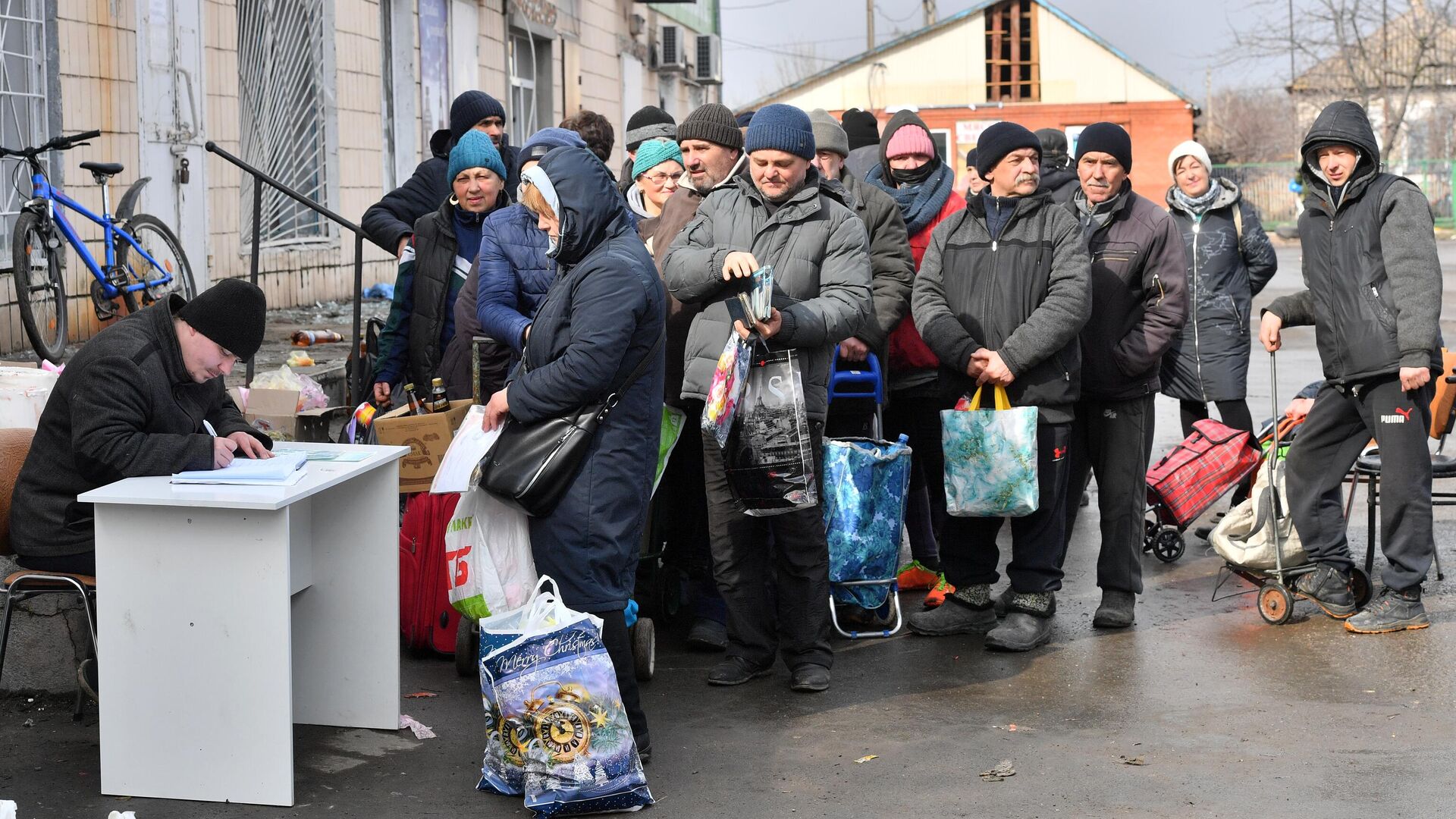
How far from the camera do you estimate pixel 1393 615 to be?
6.14m

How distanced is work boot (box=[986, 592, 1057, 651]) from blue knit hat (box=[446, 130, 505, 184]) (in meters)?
2.87

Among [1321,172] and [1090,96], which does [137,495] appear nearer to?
[1321,172]

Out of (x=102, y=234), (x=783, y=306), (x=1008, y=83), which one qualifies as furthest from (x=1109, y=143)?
(x=1008, y=83)

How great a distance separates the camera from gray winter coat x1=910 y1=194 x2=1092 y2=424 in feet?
19.1

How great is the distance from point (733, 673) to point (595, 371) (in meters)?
1.61

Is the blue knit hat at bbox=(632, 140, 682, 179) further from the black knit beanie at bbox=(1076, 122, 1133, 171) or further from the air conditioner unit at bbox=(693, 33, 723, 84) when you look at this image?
the air conditioner unit at bbox=(693, 33, 723, 84)

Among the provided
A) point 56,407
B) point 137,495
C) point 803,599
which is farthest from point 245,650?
point 803,599

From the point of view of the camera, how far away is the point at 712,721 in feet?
16.7

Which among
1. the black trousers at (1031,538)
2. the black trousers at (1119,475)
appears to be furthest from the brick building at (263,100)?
the black trousers at (1119,475)

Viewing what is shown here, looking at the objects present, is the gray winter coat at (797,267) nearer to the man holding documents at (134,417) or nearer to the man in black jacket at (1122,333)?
the man in black jacket at (1122,333)

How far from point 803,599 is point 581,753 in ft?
4.84

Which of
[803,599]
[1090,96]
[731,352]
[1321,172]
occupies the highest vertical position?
[1090,96]

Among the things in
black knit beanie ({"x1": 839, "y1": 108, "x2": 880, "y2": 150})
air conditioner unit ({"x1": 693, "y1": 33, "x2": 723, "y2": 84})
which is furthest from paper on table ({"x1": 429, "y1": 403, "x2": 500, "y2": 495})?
air conditioner unit ({"x1": 693, "y1": 33, "x2": 723, "y2": 84})

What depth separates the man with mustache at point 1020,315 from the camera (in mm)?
5840
